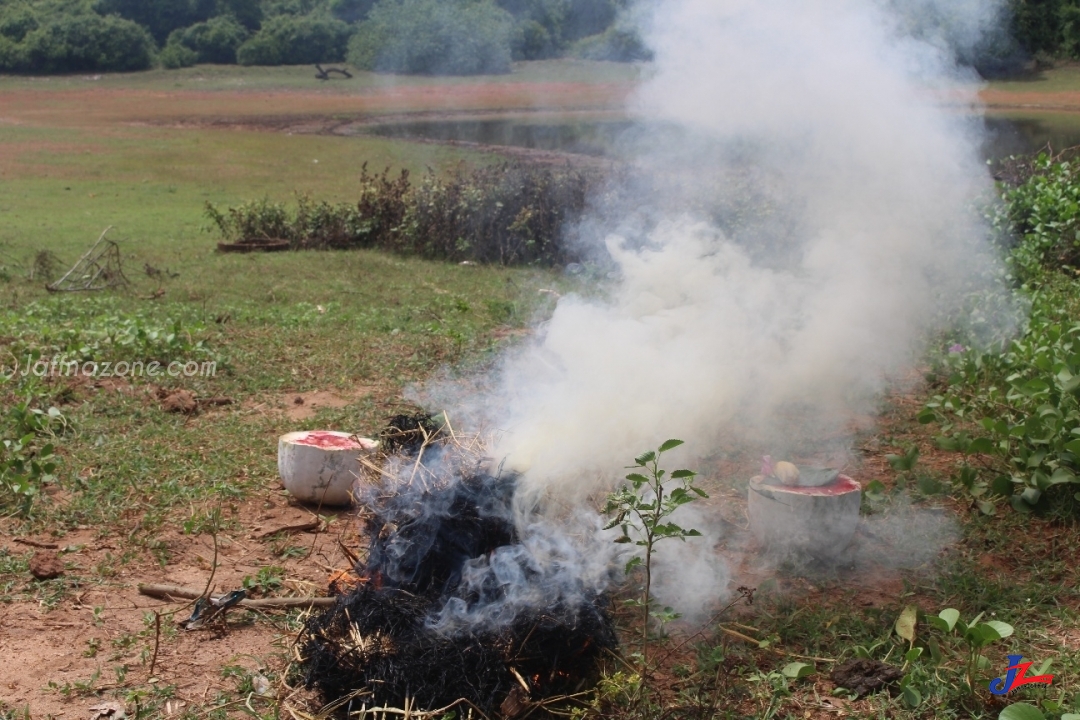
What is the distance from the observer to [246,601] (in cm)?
383

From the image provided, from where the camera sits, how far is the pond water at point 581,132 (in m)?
18.5

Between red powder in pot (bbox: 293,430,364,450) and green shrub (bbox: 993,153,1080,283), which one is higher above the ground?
green shrub (bbox: 993,153,1080,283)

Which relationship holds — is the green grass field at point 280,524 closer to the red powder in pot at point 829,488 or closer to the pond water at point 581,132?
the red powder in pot at point 829,488

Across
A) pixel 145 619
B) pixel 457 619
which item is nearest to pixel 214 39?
pixel 145 619

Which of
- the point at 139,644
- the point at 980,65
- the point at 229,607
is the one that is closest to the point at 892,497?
the point at 229,607

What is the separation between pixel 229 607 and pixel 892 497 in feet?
10.3

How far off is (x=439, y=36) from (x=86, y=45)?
1231 inches

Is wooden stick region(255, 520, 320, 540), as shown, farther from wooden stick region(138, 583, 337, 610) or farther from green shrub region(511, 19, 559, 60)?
green shrub region(511, 19, 559, 60)

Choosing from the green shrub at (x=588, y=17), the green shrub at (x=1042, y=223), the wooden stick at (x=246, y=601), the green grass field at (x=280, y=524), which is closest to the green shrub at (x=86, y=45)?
the green grass field at (x=280, y=524)

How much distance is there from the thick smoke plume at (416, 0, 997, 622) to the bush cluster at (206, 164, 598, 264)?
4.95 meters

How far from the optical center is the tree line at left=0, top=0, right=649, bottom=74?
919 cm

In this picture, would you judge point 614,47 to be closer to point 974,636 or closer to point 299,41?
point 974,636

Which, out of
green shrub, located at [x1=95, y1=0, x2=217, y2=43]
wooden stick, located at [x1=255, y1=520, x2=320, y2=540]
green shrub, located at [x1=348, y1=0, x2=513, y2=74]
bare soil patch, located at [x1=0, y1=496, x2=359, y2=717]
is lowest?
wooden stick, located at [x1=255, y1=520, x2=320, y2=540]

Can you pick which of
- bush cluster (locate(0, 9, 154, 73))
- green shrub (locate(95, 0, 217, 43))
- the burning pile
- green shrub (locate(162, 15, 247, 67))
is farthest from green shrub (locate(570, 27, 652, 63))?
bush cluster (locate(0, 9, 154, 73))
